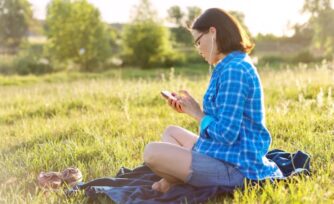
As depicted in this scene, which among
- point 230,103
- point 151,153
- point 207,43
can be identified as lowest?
point 151,153

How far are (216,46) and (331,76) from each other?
6.99m

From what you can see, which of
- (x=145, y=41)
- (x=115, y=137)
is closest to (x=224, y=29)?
(x=115, y=137)

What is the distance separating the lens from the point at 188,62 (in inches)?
1538

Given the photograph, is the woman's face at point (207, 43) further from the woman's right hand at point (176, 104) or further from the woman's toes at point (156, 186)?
the woman's toes at point (156, 186)

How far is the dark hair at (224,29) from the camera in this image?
3.76 m

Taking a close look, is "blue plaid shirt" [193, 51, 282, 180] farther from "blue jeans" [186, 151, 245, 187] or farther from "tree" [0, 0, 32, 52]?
"tree" [0, 0, 32, 52]

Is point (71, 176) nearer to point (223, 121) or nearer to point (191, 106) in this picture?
point (191, 106)

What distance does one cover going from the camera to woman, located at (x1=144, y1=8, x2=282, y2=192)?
3668 mm

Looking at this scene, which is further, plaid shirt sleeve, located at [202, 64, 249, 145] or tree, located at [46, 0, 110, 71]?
tree, located at [46, 0, 110, 71]

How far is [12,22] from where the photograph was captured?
46875 mm

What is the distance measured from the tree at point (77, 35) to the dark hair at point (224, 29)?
3226cm

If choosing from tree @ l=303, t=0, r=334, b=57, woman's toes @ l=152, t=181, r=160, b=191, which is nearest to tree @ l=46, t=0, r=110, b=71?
tree @ l=303, t=0, r=334, b=57

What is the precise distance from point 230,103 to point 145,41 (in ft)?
109

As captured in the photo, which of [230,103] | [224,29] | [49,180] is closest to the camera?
[230,103]
